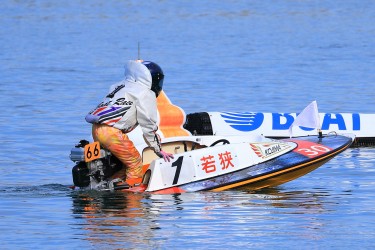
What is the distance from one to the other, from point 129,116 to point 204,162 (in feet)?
3.74

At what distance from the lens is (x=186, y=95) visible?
30047 millimetres

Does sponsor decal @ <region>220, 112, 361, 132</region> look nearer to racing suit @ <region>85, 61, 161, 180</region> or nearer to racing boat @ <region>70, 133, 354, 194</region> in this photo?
racing boat @ <region>70, 133, 354, 194</region>

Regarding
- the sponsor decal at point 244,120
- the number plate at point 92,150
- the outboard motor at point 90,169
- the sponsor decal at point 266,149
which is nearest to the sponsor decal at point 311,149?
the sponsor decal at point 266,149

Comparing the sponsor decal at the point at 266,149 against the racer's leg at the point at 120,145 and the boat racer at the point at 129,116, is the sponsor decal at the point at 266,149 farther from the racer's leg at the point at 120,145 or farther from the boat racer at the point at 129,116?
the racer's leg at the point at 120,145

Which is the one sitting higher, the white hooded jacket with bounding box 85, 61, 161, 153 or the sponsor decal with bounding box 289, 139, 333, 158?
the white hooded jacket with bounding box 85, 61, 161, 153

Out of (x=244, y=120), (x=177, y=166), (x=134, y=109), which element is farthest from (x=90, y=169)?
(x=244, y=120)

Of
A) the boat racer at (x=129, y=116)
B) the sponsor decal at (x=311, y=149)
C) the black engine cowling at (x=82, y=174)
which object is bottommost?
the black engine cowling at (x=82, y=174)

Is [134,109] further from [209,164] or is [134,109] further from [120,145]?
[209,164]

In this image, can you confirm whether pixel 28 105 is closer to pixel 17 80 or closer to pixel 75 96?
pixel 75 96

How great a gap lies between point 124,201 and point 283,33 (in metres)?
33.5

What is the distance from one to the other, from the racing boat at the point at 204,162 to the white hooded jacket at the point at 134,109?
0.35 meters

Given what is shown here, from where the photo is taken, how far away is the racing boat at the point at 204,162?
16.5m

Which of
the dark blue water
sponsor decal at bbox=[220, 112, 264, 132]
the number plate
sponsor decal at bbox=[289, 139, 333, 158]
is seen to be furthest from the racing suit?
sponsor decal at bbox=[220, 112, 264, 132]

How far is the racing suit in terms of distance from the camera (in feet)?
53.4
